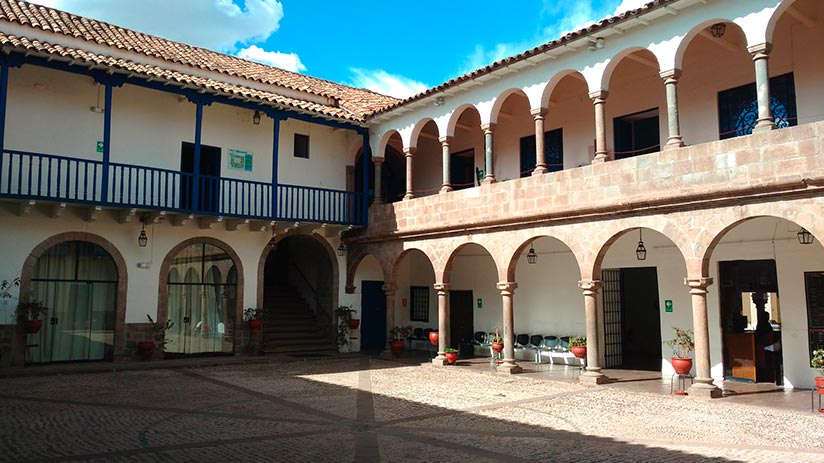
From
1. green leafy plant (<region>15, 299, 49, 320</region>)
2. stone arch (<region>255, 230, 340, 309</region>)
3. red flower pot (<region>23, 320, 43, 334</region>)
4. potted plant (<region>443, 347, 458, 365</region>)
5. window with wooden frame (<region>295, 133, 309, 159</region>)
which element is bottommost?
Answer: potted plant (<region>443, 347, 458, 365</region>)

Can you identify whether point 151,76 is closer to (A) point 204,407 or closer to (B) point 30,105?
(B) point 30,105

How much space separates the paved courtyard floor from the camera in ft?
22.4

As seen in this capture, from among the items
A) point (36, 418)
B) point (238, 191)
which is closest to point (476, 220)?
point (238, 191)

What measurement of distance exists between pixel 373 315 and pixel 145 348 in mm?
6751

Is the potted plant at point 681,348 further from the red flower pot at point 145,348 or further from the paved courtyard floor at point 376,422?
the red flower pot at point 145,348

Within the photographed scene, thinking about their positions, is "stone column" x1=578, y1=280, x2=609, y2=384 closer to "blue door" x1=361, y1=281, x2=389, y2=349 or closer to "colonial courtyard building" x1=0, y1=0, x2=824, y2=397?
"colonial courtyard building" x1=0, y1=0, x2=824, y2=397

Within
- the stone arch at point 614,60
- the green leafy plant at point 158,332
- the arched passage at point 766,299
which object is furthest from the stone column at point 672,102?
the green leafy plant at point 158,332

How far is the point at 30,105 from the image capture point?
13.3m

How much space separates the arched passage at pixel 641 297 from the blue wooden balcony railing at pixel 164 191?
6754mm

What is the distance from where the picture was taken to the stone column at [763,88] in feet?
31.4

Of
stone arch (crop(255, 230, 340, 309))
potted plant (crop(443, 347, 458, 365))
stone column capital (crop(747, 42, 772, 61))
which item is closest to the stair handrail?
stone arch (crop(255, 230, 340, 309))

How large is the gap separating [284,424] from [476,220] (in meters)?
7.16

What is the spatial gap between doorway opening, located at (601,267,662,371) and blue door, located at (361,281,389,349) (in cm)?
664

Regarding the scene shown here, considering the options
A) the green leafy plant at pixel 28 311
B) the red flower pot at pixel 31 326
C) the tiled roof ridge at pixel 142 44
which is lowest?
the red flower pot at pixel 31 326
